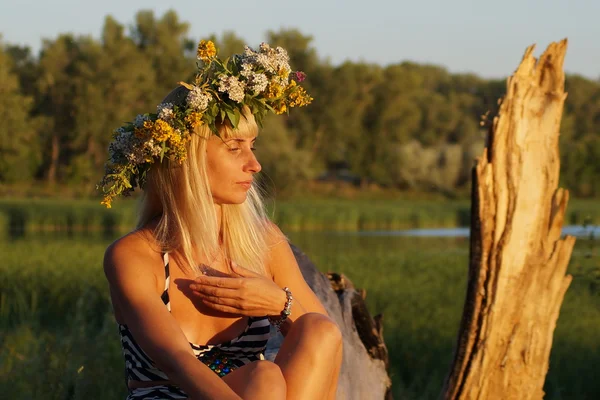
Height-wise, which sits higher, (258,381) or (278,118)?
(258,381)

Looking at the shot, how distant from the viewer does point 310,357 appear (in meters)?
3.00

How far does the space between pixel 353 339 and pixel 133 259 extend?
1.83 meters

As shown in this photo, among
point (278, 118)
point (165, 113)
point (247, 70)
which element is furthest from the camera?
point (278, 118)

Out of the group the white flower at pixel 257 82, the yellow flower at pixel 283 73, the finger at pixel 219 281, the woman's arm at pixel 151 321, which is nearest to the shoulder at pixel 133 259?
the woman's arm at pixel 151 321

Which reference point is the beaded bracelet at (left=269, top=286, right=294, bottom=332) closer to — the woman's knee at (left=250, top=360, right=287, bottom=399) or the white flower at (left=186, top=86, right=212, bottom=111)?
the woman's knee at (left=250, top=360, right=287, bottom=399)

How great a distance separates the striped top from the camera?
3088mm

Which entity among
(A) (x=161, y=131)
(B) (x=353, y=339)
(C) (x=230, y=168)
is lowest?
(B) (x=353, y=339)

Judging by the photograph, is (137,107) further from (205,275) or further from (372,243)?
(205,275)

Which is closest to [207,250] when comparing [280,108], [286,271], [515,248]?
[286,271]

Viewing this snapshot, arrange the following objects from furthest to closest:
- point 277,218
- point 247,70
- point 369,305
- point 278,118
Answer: point 278,118
point 277,218
point 369,305
point 247,70

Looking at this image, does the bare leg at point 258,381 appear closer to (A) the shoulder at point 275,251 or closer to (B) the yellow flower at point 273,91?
(A) the shoulder at point 275,251

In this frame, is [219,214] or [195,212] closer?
[195,212]

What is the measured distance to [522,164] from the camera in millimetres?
4969

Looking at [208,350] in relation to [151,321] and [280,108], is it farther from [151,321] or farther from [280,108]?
[280,108]
